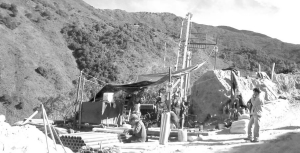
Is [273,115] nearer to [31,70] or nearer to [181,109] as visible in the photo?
[181,109]


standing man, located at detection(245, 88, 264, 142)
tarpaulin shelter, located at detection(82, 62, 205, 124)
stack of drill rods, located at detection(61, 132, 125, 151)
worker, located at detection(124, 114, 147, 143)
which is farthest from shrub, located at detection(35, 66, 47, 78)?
standing man, located at detection(245, 88, 264, 142)

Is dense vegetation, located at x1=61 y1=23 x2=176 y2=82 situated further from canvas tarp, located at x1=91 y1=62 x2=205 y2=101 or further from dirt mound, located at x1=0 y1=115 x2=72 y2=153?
dirt mound, located at x1=0 y1=115 x2=72 y2=153

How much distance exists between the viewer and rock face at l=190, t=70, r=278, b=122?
14.3 m

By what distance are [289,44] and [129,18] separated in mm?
37934

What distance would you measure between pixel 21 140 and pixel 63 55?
112 ft

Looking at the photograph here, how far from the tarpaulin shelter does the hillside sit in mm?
9197

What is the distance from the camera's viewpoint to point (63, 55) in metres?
38.4

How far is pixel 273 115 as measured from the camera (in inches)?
449

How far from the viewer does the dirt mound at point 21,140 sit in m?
5.44

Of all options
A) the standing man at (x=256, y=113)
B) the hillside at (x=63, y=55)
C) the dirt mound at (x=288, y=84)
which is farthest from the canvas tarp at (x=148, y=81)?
the hillside at (x=63, y=55)

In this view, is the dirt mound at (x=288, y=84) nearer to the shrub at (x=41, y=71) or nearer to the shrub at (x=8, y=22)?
the shrub at (x=41, y=71)

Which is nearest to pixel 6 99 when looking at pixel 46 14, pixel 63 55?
pixel 63 55

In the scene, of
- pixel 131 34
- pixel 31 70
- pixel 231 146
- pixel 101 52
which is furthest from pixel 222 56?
pixel 231 146

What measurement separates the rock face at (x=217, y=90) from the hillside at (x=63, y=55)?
769 centimetres
